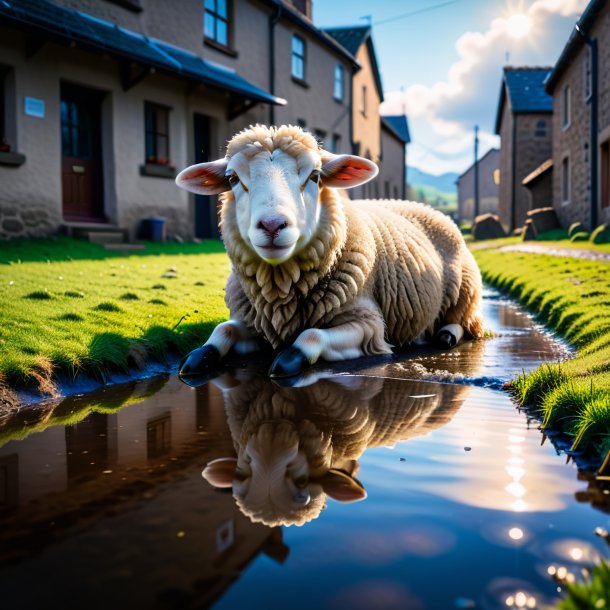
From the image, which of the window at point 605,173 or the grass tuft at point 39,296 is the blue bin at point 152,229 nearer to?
the grass tuft at point 39,296

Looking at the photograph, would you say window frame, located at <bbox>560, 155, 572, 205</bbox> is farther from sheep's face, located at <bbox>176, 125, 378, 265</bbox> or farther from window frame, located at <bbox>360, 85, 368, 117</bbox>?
sheep's face, located at <bbox>176, 125, 378, 265</bbox>

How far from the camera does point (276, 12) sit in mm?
18312

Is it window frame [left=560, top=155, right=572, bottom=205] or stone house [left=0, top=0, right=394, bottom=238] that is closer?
stone house [left=0, top=0, right=394, bottom=238]

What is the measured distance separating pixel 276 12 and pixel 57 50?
882 cm

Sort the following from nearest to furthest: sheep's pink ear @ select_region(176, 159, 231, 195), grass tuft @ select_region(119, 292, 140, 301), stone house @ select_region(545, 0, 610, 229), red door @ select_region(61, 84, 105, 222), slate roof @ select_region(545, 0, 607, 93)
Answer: sheep's pink ear @ select_region(176, 159, 231, 195), grass tuft @ select_region(119, 292, 140, 301), red door @ select_region(61, 84, 105, 222), slate roof @ select_region(545, 0, 607, 93), stone house @ select_region(545, 0, 610, 229)

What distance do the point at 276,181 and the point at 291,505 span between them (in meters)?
2.27

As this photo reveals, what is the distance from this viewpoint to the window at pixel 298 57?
2033 cm

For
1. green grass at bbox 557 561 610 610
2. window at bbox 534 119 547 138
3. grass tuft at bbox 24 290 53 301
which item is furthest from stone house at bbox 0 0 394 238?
window at bbox 534 119 547 138

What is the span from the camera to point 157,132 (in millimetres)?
14180

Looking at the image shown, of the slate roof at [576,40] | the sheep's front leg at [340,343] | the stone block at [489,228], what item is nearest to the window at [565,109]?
the slate roof at [576,40]

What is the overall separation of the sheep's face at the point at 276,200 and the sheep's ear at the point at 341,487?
1.71m

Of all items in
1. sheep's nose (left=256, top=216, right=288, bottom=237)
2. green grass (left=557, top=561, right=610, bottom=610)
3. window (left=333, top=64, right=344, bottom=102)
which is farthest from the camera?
window (left=333, top=64, right=344, bottom=102)

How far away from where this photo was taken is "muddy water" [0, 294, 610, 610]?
4.80 ft

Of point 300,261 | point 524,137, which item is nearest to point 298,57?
point 524,137
